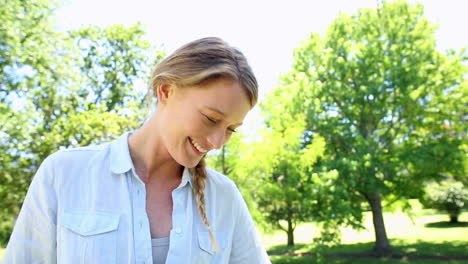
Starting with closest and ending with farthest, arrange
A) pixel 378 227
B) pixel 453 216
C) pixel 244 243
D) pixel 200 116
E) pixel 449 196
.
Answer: pixel 200 116 < pixel 244 243 < pixel 378 227 < pixel 449 196 < pixel 453 216

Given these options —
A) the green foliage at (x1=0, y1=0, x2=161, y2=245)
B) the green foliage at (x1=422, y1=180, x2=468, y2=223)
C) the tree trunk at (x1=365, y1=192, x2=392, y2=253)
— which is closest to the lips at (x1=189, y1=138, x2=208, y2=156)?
the green foliage at (x1=0, y1=0, x2=161, y2=245)

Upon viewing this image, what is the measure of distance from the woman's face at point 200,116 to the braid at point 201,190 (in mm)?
147

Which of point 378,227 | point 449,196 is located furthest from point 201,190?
point 449,196

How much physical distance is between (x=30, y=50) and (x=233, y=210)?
355 inches

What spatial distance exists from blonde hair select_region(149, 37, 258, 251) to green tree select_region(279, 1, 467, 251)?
1135 centimetres

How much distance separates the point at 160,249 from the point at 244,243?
15.5 inches

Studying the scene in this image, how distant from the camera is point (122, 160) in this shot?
1.50 metres

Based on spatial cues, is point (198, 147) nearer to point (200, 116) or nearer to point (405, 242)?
point (200, 116)

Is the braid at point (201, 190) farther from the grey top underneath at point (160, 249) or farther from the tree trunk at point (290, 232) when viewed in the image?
the tree trunk at point (290, 232)

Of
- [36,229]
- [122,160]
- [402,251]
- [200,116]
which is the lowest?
[402,251]

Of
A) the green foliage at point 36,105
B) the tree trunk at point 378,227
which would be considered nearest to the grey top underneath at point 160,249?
the green foliage at point 36,105

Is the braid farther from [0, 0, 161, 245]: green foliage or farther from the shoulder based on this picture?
[0, 0, 161, 245]: green foliage

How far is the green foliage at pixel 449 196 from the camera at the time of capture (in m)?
19.6

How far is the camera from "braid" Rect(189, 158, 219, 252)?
151 centimetres
